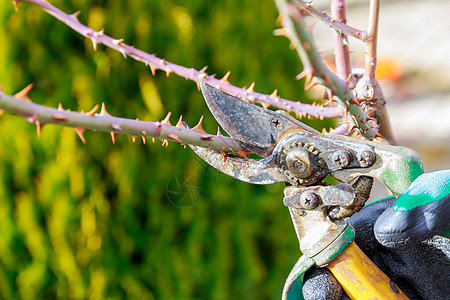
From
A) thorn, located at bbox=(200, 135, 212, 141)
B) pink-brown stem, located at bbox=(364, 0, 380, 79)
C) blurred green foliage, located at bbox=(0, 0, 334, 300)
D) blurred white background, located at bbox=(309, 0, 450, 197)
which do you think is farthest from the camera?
blurred white background, located at bbox=(309, 0, 450, 197)

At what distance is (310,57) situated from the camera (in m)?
0.42

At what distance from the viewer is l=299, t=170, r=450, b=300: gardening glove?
0.52m

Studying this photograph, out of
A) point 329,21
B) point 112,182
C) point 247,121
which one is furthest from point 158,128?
point 112,182

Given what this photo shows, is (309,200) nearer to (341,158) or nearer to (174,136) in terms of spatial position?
(341,158)

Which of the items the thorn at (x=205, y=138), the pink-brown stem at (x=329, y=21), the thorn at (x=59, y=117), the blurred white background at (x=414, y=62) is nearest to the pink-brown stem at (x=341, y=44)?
the pink-brown stem at (x=329, y=21)

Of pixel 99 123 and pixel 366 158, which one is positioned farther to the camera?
pixel 366 158

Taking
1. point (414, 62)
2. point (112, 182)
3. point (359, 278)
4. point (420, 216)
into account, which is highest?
point (420, 216)

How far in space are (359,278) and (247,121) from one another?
21 centimetres

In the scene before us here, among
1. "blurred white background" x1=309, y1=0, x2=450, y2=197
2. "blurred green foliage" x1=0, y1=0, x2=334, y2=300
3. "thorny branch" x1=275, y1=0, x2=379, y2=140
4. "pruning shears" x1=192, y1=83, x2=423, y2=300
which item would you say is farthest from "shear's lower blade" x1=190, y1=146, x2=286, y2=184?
"blurred white background" x1=309, y1=0, x2=450, y2=197

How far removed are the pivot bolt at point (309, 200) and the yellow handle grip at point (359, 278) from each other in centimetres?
7

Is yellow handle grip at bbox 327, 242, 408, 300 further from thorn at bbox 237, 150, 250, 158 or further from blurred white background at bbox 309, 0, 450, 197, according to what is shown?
blurred white background at bbox 309, 0, 450, 197

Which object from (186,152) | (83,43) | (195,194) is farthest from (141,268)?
(195,194)

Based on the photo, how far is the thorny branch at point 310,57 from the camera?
39 cm

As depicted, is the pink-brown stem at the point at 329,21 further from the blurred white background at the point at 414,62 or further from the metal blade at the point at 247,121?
the blurred white background at the point at 414,62
